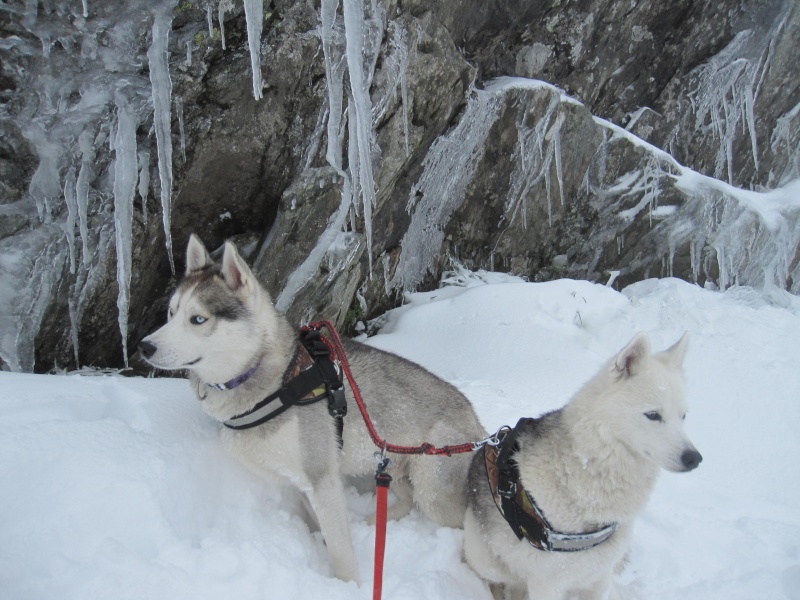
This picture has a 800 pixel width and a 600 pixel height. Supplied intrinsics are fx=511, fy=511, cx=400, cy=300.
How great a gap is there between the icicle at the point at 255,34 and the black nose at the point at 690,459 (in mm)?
4068

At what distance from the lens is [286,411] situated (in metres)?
2.70

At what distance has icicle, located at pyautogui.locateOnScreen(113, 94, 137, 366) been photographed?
13.6 ft

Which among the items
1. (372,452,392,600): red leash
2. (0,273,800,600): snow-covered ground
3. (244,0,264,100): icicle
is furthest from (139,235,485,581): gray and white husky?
(244,0,264,100): icicle

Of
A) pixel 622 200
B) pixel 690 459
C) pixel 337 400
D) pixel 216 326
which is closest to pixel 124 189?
pixel 216 326

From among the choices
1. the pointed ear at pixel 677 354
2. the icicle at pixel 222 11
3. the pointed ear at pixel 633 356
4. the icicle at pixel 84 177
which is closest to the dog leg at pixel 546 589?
the pointed ear at pixel 633 356

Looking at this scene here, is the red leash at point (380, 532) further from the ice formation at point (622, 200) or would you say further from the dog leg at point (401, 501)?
the ice formation at point (622, 200)

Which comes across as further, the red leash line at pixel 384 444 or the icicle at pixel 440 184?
the icicle at pixel 440 184

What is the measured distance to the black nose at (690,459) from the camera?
2.15 metres

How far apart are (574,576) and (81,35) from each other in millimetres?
4950

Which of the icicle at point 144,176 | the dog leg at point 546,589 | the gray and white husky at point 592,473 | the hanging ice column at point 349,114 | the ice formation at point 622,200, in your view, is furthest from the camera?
the ice formation at point 622,200

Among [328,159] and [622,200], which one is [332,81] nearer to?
[328,159]

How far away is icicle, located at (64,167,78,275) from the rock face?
0.7 inches

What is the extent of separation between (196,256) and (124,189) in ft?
6.01

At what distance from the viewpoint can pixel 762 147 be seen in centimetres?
1243
